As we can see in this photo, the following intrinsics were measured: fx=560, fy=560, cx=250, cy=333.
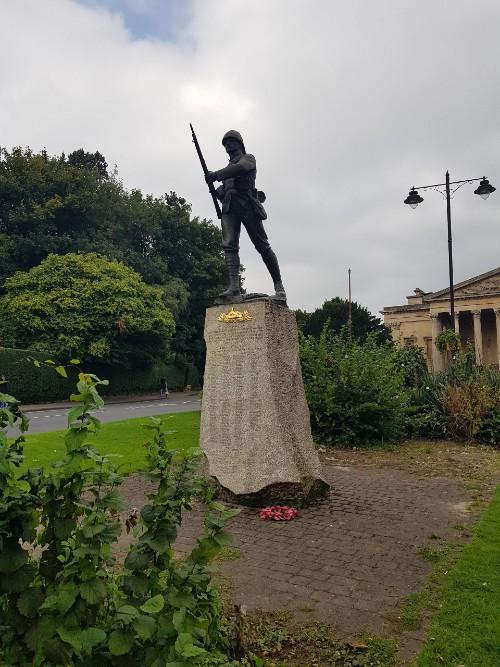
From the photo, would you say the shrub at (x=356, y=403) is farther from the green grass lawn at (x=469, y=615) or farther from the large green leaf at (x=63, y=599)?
the large green leaf at (x=63, y=599)

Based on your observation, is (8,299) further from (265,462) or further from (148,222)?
(265,462)

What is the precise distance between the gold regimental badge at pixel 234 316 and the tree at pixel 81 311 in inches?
1013

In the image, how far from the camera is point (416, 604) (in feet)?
12.7

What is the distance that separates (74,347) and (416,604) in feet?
98.3

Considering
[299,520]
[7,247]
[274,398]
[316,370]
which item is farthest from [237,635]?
[7,247]

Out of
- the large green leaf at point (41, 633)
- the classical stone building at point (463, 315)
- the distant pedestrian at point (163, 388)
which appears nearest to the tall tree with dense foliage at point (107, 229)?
the distant pedestrian at point (163, 388)

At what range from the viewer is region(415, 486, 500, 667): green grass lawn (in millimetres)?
3143

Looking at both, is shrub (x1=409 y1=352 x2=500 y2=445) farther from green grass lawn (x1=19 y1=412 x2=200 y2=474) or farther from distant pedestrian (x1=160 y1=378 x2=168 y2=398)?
distant pedestrian (x1=160 y1=378 x2=168 y2=398)

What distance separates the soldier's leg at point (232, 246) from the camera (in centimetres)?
779

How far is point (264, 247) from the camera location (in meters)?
8.03

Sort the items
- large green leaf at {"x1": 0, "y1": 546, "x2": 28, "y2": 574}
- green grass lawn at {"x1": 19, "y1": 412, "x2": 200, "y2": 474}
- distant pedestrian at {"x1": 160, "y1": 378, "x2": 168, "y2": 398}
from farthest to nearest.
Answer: distant pedestrian at {"x1": 160, "y1": 378, "x2": 168, "y2": 398}, green grass lawn at {"x1": 19, "y1": 412, "x2": 200, "y2": 474}, large green leaf at {"x1": 0, "y1": 546, "x2": 28, "y2": 574}

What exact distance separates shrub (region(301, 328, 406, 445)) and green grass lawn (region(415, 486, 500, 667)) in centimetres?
732

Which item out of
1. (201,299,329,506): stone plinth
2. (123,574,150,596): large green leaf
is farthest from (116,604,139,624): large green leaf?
(201,299,329,506): stone plinth

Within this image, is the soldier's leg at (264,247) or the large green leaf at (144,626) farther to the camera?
the soldier's leg at (264,247)
